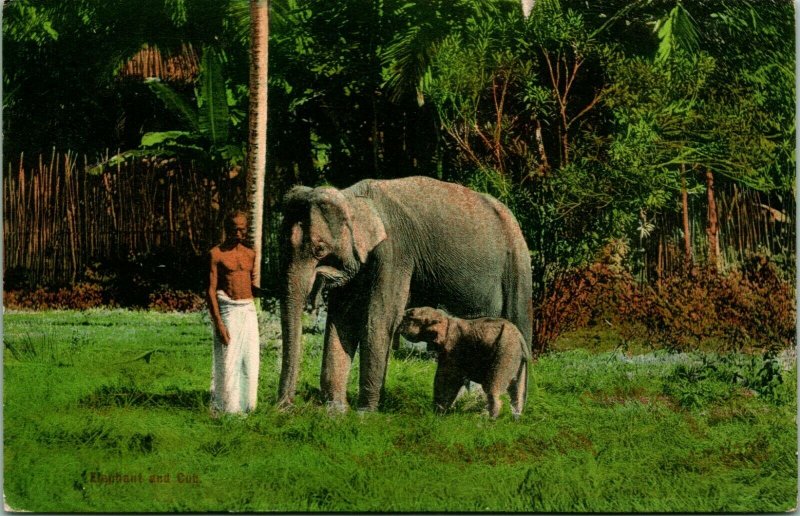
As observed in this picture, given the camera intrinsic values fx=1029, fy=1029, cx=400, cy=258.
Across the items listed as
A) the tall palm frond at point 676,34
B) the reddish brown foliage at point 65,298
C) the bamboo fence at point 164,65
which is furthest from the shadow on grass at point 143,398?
the tall palm frond at point 676,34

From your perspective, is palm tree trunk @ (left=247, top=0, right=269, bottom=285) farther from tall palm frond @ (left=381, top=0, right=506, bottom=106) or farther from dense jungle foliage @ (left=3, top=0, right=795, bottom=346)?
tall palm frond @ (left=381, top=0, right=506, bottom=106)

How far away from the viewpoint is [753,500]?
7.42 m

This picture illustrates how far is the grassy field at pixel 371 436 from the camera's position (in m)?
7.08

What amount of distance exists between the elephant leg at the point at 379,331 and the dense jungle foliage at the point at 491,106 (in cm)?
106

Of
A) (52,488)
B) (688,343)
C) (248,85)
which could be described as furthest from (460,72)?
(52,488)

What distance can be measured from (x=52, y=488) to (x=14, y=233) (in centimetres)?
198

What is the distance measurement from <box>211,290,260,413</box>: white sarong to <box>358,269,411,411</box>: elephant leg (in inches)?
30.3

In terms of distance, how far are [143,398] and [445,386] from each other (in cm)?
223

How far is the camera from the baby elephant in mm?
7160

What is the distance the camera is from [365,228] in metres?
7.22

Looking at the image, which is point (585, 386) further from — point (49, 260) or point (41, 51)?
point (41, 51)

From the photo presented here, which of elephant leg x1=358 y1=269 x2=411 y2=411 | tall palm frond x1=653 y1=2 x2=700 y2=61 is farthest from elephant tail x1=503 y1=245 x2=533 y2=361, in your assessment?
tall palm frond x1=653 y1=2 x2=700 y2=61

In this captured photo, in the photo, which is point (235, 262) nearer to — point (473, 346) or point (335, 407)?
point (335, 407)

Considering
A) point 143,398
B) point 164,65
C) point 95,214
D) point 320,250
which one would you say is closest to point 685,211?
point 320,250
